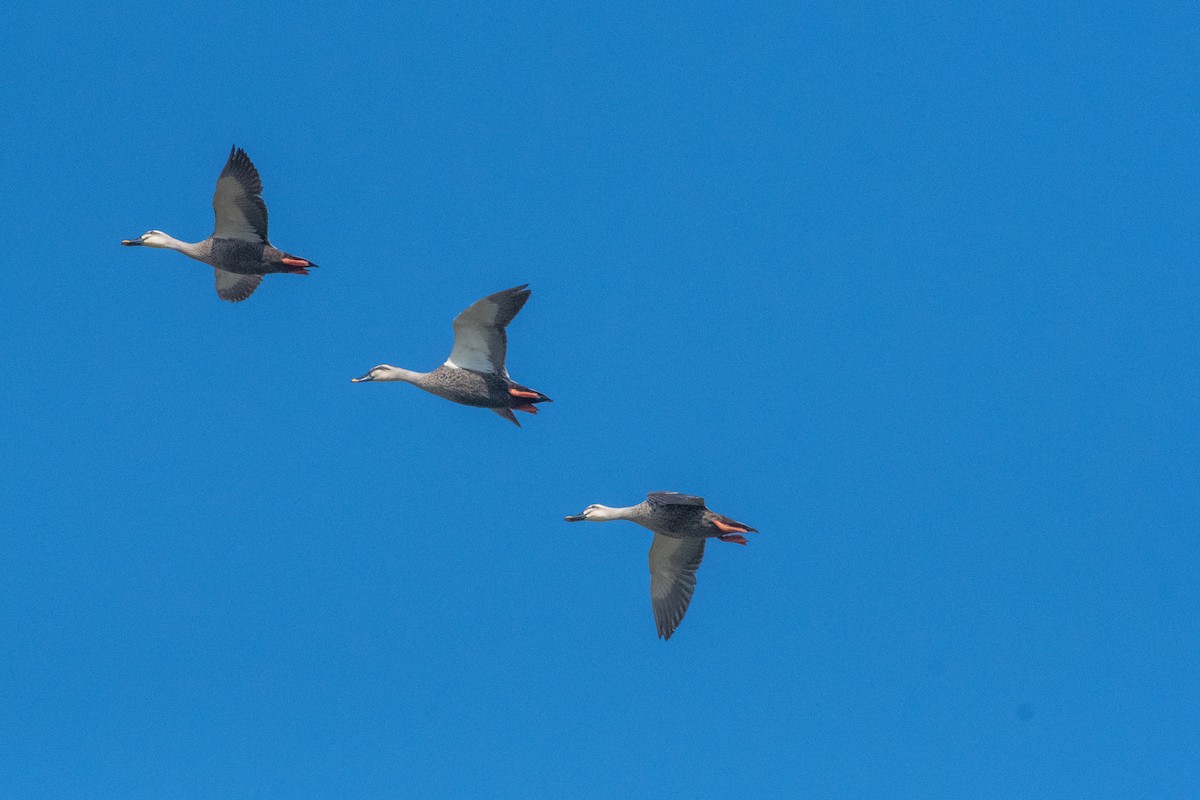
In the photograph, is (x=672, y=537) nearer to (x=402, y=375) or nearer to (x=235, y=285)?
(x=402, y=375)

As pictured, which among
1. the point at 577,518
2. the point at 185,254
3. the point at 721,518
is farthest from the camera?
the point at 185,254

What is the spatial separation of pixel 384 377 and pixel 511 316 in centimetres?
279

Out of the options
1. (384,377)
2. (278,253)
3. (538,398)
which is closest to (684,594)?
(538,398)

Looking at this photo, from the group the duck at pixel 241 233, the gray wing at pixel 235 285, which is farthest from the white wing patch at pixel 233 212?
the gray wing at pixel 235 285

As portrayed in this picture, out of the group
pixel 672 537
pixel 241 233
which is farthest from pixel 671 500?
pixel 241 233

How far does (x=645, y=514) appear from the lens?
26078 mm

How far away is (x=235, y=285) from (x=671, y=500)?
9602mm

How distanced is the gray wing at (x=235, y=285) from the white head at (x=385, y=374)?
3.94 m

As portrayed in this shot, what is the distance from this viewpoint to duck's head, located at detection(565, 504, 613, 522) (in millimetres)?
26828

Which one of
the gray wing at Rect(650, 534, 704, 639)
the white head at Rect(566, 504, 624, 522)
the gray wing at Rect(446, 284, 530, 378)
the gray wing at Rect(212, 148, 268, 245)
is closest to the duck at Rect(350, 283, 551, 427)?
the gray wing at Rect(446, 284, 530, 378)

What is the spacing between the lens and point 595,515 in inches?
1062

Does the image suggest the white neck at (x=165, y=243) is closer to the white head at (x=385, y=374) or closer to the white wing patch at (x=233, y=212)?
the white wing patch at (x=233, y=212)

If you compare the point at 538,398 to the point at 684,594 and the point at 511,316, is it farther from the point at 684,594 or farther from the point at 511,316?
the point at 684,594

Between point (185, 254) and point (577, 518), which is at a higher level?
point (185, 254)
